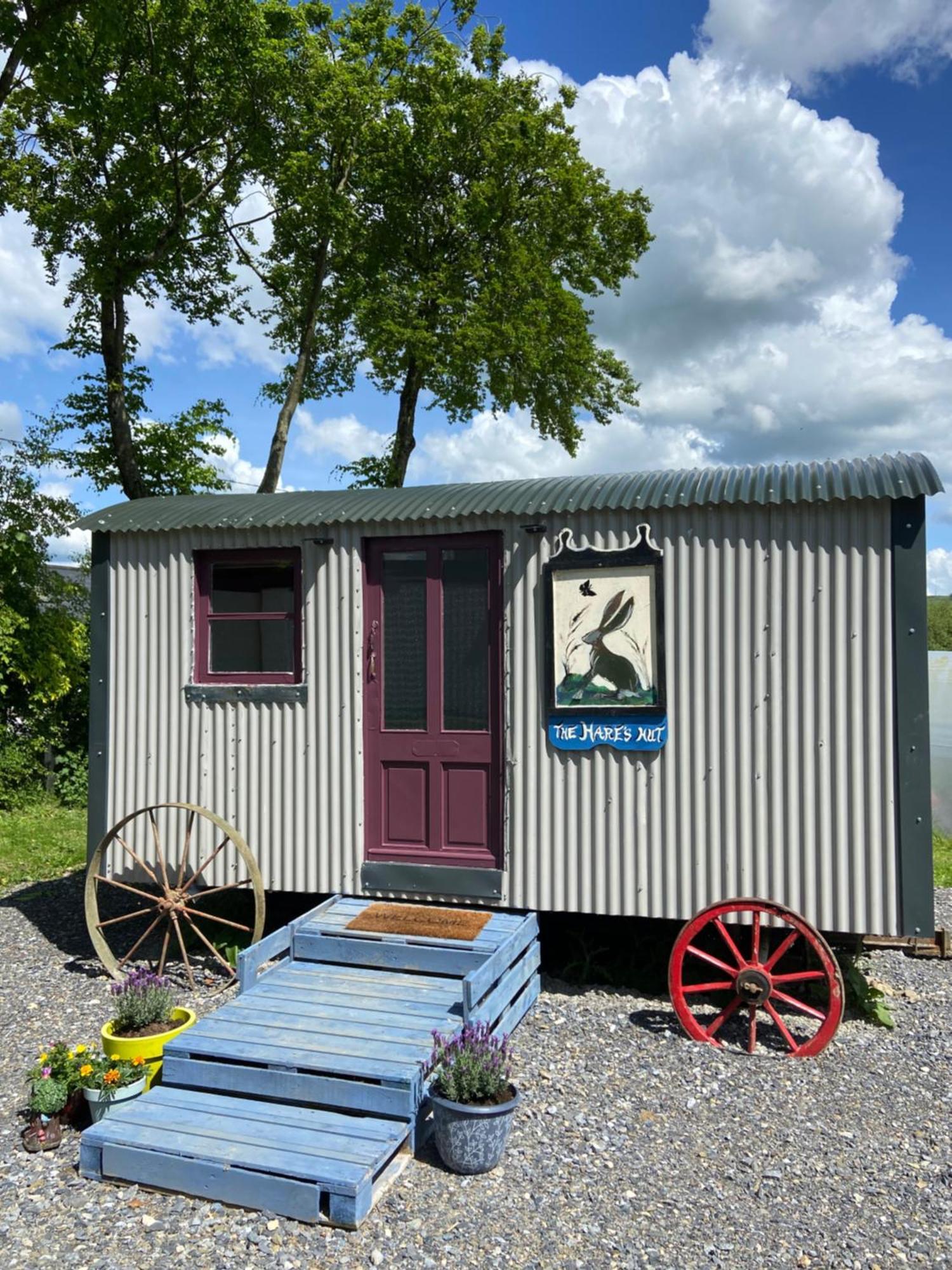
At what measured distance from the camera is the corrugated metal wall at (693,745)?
18.1 ft

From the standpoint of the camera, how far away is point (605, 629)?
6.05 m

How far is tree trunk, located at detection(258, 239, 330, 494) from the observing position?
54.3 feet

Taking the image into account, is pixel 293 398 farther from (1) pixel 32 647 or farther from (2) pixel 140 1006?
(2) pixel 140 1006

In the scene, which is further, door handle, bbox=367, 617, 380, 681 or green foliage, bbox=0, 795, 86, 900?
green foliage, bbox=0, 795, 86, 900

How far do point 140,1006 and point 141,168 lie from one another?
1319 centimetres

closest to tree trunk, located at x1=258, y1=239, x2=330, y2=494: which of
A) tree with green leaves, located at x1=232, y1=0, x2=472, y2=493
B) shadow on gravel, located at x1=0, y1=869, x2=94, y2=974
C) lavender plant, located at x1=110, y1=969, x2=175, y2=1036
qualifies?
tree with green leaves, located at x1=232, y1=0, x2=472, y2=493

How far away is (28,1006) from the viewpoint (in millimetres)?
6270

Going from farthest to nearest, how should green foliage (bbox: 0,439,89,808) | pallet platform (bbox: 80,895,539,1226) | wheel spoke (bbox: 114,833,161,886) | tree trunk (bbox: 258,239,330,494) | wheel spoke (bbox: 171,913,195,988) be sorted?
tree trunk (bbox: 258,239,330,494), green foliage (bbox: 0,439,89,808), wheel spoke (bbox: 114,833,161,886), wheel spoke (bbox: 171,913,195,988), pallet platform (bbox: 80,895,539,1226)

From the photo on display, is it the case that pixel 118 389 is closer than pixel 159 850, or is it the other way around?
pixel 159 850

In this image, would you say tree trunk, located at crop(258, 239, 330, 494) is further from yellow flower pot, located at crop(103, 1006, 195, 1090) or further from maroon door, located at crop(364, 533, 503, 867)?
yellow flower pot, located at crop(103, 1006, 195, 1090)

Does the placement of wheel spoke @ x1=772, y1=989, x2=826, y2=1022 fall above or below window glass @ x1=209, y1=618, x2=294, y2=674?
below

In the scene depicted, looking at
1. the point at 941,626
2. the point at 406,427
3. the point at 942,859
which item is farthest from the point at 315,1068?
the point at 941,626

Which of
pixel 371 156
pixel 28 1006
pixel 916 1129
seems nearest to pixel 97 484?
pixel 371 156

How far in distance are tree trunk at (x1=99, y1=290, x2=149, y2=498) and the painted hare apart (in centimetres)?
1056
